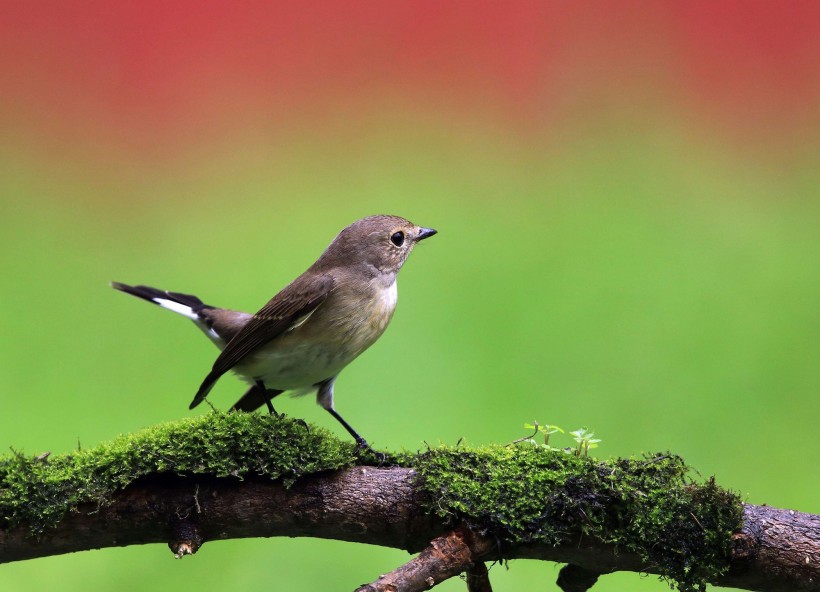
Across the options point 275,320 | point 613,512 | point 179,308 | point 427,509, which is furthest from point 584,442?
point 179,308

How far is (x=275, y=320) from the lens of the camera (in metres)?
3.30

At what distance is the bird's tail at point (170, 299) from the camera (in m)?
4.00

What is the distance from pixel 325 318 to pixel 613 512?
1245 millimetres

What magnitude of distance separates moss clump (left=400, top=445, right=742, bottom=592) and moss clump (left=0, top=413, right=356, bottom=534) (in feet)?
1.19

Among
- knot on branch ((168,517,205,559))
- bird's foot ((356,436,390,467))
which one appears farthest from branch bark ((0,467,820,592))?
bird's foot ((356,436,390,467))

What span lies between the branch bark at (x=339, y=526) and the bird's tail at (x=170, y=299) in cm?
158

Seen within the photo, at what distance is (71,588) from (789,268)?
455 centimetres

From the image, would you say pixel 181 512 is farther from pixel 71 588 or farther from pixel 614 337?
pixel 614 337

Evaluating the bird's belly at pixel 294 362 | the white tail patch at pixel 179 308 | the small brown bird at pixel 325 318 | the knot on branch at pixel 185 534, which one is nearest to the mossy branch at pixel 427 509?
the knot on branch at pixel 185 534

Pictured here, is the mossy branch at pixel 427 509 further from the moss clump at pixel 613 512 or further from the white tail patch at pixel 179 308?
the white tail patch at pixel 179 308

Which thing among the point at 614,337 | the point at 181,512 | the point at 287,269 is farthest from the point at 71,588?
the point at 614,337

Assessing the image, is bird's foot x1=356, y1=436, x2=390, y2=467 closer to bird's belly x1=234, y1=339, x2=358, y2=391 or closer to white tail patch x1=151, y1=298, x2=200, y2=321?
bird's belly x1=234, y1=339, x2=358, y2=391

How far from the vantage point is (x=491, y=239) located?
21.4 feet

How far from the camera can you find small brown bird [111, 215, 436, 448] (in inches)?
130
